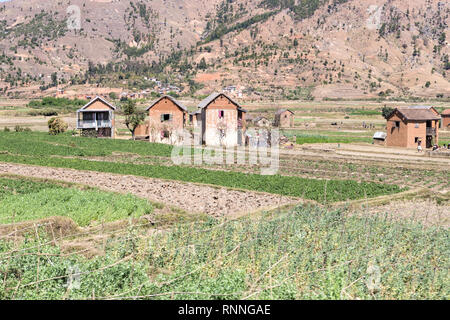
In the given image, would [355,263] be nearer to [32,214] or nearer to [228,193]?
[32,214]

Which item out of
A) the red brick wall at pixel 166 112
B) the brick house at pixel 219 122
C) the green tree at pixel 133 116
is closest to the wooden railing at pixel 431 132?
the brick house at pixel 219 122

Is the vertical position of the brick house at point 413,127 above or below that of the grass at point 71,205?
above

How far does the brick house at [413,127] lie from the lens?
46469mm

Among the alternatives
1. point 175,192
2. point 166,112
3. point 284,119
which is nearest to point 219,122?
point 166,112

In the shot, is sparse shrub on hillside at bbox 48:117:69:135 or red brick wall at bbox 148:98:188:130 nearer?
red brick wall at bbox 148:98:188:130

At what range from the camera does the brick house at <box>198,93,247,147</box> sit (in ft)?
154

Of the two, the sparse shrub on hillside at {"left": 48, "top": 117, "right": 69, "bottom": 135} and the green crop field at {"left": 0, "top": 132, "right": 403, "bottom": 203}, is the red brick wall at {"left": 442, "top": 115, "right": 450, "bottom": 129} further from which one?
the sparse shrub on hillside at {"left": 48, "top": 117, "right": 69, "bottom": 135}

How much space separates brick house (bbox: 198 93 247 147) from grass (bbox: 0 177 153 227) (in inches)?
1078

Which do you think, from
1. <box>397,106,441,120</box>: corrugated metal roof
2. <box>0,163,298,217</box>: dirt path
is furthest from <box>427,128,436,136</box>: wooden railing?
<box>0,163,298,217</box>: dirt path

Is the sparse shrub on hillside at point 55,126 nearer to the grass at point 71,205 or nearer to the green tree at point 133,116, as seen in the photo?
the green tree at point 133,116

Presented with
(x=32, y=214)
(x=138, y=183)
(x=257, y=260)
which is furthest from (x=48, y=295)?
(x=138, y=183)

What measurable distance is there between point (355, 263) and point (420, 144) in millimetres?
40035

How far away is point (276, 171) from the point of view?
100 feet

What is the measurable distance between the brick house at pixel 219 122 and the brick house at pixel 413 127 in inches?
623
